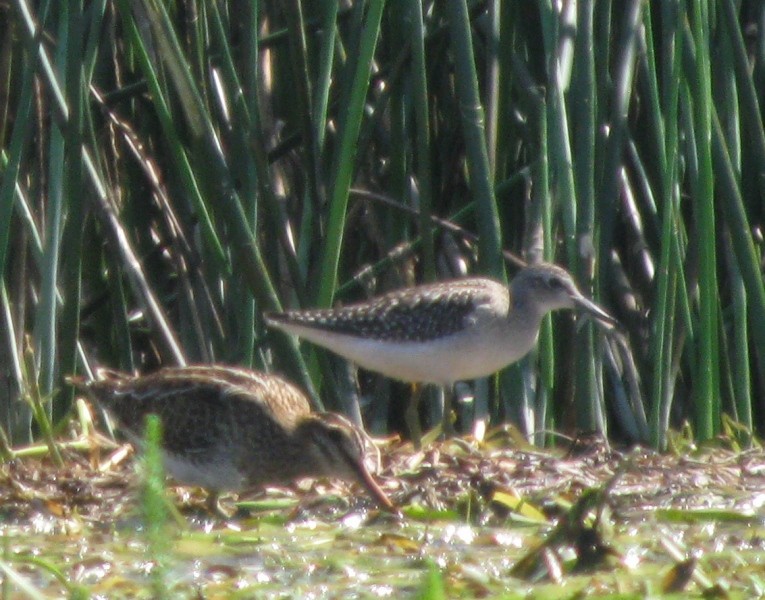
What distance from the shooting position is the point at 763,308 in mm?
5930

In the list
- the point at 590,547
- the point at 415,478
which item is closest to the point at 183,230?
the point at 415,478

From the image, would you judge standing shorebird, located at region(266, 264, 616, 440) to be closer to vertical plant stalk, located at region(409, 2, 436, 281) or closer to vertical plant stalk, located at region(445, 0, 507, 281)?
vertical plant stalk, located at region(409, 2, 436, 281)

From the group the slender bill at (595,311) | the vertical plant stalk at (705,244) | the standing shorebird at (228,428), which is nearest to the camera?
Result: the standing shorebird at (228,428)

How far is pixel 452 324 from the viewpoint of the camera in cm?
699

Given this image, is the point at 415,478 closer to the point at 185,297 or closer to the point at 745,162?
the point at 185,297

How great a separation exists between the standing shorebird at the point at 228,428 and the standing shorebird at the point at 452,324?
3.53 feet

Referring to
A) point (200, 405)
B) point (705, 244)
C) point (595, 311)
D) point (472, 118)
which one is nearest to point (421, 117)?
point (472, 118)

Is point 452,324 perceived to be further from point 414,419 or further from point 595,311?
point 595,311

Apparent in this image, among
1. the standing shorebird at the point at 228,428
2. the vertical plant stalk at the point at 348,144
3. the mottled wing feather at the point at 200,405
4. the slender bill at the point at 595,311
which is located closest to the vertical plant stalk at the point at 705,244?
the slender bill at the point at 595,311

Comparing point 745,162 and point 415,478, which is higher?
point 745,162

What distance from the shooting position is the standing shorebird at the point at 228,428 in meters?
5.22

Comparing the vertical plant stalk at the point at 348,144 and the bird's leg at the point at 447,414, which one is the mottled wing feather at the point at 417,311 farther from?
the vertical plant stalk at the point at 348,144

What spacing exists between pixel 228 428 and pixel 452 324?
182 centimetres

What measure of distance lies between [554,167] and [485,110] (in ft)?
1.31
